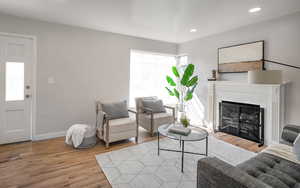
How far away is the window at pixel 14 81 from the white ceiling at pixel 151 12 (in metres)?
0.98

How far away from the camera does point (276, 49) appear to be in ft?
10.2

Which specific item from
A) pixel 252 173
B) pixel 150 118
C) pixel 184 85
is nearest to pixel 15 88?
pixel 150 118

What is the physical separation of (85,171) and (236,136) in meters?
3.19

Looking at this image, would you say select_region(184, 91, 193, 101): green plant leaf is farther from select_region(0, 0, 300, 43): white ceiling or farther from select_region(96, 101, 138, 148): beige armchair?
select_region(96, 101, 138, 148): beige armchair

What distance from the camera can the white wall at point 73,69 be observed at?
3416mm

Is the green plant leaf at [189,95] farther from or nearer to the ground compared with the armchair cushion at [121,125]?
farther from the ground

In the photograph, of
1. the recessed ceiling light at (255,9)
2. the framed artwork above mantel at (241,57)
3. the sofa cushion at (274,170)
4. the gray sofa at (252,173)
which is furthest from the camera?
the framed artwork above mantel at (241,57)

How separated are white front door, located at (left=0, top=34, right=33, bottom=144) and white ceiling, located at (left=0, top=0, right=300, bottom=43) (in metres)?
0.62

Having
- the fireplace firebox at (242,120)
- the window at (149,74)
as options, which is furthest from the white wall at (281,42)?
the window at (149,74)

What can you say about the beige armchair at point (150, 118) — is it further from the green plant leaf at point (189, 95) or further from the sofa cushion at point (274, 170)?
the sofa cushion at point (274, 170)

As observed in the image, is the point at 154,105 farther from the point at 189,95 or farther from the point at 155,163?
the point at 155,163

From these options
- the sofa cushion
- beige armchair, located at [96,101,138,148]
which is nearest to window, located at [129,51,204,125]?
beige armchair, located at [96,101,138,148]

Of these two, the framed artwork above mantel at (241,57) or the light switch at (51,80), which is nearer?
the framed artwork above mantel at (241,57)

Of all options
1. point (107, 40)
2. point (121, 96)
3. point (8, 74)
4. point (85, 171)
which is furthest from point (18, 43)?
point (85, 171)
